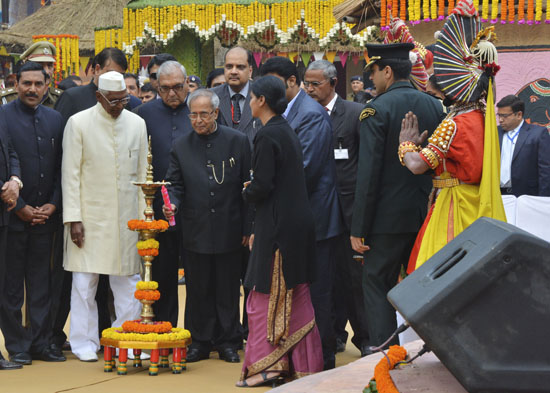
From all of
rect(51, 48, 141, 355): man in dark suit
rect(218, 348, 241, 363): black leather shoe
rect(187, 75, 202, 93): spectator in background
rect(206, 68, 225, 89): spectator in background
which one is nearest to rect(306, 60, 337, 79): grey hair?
rect(51, 48, 141, 355): man in dark suit

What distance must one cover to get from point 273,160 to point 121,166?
5.14ft

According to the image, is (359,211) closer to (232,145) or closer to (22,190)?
(232,145)

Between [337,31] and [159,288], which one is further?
[337,31]

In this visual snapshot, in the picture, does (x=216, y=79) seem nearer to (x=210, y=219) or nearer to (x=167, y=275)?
(x=167, y=275)

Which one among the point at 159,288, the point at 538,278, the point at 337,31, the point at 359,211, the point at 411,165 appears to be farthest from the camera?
the point at 337,31

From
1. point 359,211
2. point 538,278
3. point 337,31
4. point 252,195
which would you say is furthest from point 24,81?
point 337,31

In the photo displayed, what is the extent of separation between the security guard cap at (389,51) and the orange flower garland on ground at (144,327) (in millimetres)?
2287

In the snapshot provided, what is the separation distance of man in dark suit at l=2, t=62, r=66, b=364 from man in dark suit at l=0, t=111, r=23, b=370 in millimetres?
125

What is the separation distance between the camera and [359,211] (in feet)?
19.2

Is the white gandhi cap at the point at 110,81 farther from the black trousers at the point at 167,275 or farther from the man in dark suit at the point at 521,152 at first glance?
the man in dark suit at the point at 521,152

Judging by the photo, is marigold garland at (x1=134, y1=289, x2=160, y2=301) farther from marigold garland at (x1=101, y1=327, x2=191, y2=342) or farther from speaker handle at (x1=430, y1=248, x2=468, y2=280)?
speaker handle at (x1=430, y1=248, x2=468, y2=280)

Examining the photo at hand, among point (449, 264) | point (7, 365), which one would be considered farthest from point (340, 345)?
point (449, 264)

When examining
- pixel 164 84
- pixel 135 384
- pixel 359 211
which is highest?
pixel 164 84

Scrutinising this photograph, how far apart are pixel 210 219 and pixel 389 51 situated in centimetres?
184
